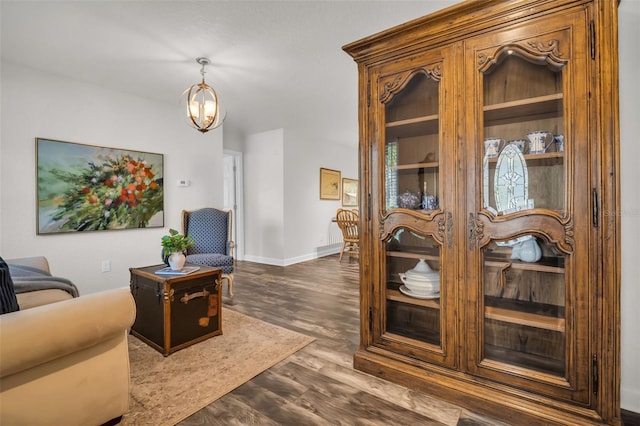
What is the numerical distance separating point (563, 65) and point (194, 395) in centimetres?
249

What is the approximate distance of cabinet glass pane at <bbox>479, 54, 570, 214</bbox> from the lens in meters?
1.39

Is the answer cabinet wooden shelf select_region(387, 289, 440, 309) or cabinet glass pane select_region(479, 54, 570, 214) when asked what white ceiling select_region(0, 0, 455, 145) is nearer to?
cabinet glass pane select_region(479, 54, 570, 214)

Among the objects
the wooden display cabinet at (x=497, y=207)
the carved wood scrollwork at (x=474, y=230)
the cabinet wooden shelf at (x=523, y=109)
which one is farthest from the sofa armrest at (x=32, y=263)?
the cabinet wooden shelf at (x=523, y=109)

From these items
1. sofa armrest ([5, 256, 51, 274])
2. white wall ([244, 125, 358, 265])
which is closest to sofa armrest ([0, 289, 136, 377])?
sofa armrest ([5, 256, 51, 274])

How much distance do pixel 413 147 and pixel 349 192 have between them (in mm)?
5454

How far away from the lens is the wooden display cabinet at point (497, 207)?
49.2 inches

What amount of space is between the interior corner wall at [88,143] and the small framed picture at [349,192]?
3360 millimetres

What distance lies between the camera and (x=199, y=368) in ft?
6.27

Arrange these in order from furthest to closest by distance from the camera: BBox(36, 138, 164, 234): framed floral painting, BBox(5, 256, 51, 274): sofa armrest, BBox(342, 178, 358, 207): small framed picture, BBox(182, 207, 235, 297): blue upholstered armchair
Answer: BBox(342, 178, 358, 207): small framed picture < BBox(182, 207, 235, 297): blue upholstered armchair < BBox(36, 138, 164, 234): framed floral painting < BBox(5, 256, 51, 274): sofa armrest

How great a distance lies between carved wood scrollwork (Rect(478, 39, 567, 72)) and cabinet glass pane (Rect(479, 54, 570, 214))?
0.12 feet

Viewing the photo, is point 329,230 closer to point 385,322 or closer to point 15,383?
point 385,322

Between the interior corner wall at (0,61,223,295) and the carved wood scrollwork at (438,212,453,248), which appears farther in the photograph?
the interior corner wall at (0,61,223,295)

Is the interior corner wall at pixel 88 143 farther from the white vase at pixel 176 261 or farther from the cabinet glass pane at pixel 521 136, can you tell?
the cabinet glass pane at pixel 521 136

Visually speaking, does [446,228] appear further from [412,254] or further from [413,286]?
[413,286]
